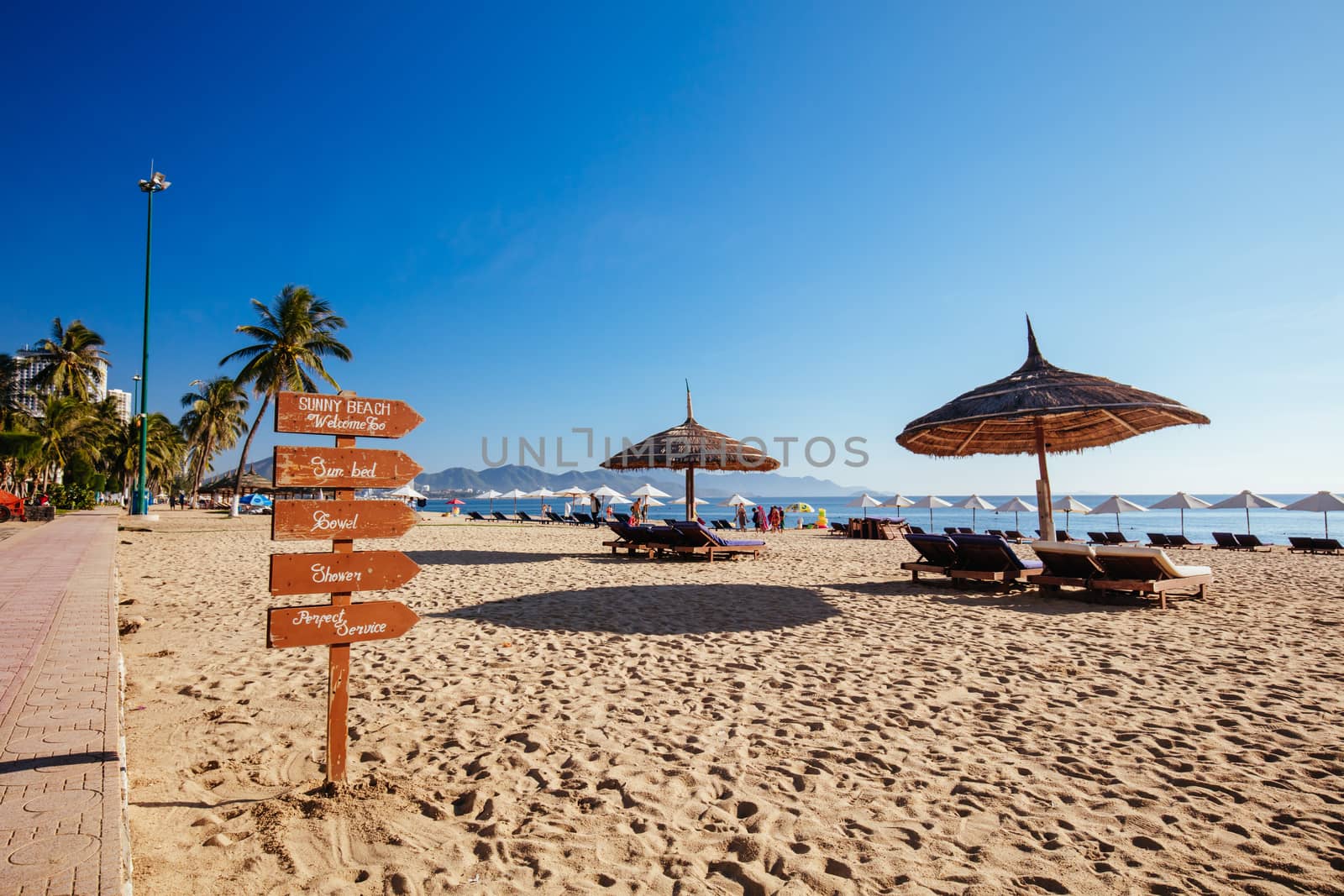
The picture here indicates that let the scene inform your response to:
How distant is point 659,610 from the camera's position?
7527 millimetres

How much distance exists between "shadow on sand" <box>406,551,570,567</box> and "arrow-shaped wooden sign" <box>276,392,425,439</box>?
30.0ft

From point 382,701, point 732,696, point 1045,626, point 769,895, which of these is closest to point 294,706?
point 382,701

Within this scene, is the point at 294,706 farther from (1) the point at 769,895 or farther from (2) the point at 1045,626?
(2) the point at 1045,626

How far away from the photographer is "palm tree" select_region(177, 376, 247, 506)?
1953 inches

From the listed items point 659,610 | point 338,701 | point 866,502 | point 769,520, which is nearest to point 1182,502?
point 866,502

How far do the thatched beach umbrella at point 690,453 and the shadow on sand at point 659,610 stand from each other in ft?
16.8

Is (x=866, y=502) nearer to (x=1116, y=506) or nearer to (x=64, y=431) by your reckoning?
(x=1116, y=506)

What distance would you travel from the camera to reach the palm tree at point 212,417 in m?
49.6

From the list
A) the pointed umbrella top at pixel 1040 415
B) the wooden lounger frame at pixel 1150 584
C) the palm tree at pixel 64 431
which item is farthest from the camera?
the palm tree at pixel 64 431

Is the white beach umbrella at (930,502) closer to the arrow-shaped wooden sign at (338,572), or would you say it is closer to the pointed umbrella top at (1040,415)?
the pointed umbrella top at (1040,415)

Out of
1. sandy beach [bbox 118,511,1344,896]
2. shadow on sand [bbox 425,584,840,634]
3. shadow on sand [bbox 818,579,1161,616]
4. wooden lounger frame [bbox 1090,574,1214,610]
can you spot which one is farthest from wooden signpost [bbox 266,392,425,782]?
wooden lounger frame [bbox 1090,574,1214,610]

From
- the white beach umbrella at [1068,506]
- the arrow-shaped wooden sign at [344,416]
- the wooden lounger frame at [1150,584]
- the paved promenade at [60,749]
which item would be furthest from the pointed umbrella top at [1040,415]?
the white beach umbrella at [1068,506]

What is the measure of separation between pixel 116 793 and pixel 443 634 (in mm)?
3645

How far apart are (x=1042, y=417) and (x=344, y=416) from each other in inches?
337
